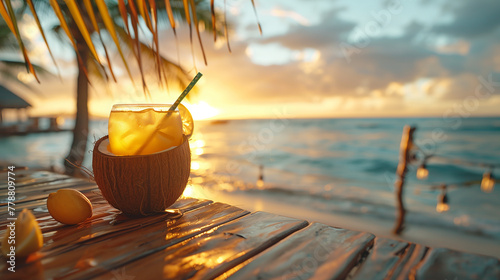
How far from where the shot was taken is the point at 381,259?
0.59 meters

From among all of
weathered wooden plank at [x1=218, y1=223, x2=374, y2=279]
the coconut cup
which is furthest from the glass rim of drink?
weathered wooden plank at [x1=218, y1=223, x2=374, y2=279]

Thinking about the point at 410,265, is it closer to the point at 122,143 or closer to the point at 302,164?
the point at 122,143

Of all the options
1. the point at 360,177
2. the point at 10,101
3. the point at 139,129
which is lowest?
the point at 360,177

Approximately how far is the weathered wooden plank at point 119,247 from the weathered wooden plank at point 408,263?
17.1 inches

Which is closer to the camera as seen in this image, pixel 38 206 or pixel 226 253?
pixel 226 253

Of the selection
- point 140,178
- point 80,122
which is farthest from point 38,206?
point 80,122

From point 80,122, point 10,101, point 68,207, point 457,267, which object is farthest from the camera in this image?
point 10,101

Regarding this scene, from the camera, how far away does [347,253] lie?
60 centimetres

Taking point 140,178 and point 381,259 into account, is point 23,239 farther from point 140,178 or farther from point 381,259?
point 381,259

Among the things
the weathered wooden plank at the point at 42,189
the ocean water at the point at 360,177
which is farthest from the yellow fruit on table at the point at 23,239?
the weathered wooden plank at the point at 42,189

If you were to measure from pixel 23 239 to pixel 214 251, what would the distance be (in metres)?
0.38

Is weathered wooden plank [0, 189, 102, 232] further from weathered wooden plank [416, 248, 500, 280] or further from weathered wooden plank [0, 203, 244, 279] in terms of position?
weathered wooden plank [416, 248, 500, 280]

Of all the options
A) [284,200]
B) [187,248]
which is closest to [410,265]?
[187,248]

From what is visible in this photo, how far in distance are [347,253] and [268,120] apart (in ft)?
197
